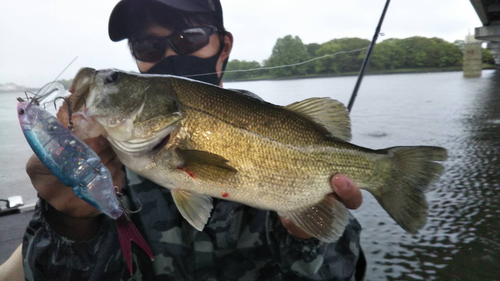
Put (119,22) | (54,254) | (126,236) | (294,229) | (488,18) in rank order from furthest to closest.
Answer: (488,18), (119,22), (294,229), (54,254), (126,236)

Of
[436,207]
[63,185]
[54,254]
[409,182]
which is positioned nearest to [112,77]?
[63,185]

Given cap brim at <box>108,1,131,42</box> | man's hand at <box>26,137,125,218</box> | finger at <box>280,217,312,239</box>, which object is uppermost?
cap brim at <box>108,1,131,42</box>

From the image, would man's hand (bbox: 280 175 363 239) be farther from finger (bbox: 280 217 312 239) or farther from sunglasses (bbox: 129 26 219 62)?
sunglasses (bbox: 129 26 219 62)

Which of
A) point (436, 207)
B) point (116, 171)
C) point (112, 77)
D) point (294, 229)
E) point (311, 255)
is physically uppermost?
point (112, 77)

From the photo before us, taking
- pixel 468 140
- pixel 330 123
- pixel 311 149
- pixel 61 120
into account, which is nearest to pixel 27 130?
pixel 61 120

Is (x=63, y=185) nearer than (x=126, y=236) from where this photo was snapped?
No

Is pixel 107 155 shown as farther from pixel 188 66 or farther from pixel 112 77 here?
pixel 188 66

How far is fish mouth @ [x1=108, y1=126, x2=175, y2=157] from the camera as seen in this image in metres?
1.63

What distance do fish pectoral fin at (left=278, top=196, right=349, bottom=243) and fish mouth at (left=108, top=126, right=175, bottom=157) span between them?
74cm

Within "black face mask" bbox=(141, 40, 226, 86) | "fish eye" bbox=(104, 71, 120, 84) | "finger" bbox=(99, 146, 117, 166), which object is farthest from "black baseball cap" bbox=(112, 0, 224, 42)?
"finger" bbox=(99, 146, 117, 166)

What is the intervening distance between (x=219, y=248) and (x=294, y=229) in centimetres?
53

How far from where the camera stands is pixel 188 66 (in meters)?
2.75

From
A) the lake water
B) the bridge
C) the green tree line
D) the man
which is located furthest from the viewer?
the bridge

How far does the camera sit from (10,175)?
18.6 feet
